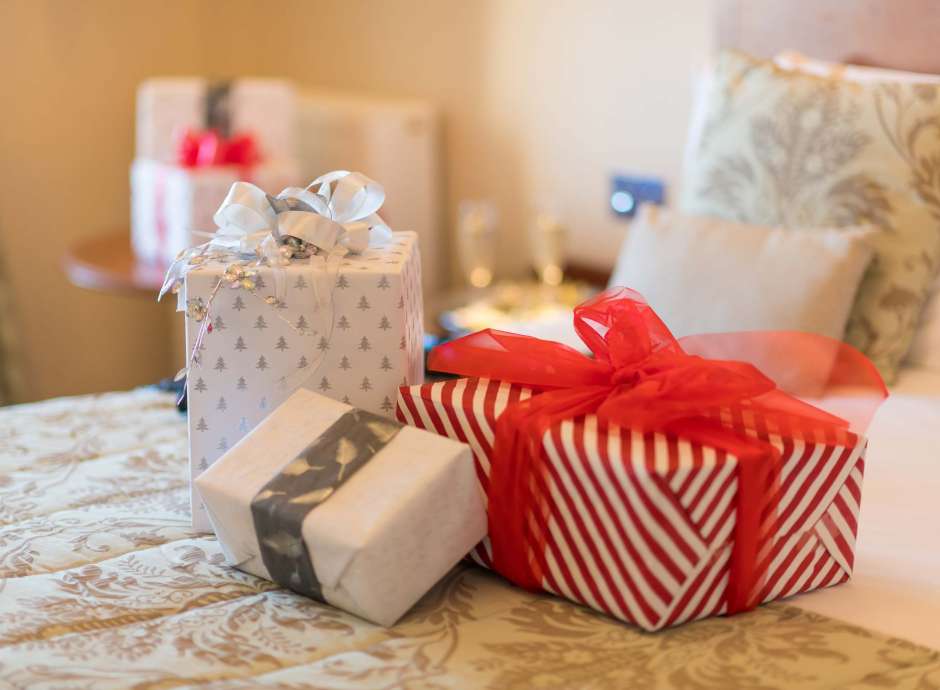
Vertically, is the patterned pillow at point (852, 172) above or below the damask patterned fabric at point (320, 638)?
above

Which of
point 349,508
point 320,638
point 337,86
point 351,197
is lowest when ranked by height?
point 320,638

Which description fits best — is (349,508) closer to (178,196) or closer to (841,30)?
(841,30)

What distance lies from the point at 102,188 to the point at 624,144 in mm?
1402

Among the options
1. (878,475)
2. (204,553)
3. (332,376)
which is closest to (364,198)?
(332,376)

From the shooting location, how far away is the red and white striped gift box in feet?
2.68

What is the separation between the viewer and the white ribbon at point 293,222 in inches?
39.0

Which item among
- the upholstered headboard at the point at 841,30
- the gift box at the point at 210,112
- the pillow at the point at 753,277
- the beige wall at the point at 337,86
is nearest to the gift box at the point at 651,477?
the pillow at the point at 753,277

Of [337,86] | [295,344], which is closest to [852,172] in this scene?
[295,344]

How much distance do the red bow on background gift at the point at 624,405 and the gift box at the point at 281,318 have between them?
82 millimetres

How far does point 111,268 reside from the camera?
7.24 feet

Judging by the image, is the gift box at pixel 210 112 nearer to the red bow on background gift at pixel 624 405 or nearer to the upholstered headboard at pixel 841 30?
the upholstered headboard at pixel 841 30

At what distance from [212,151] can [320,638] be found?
1.54 m

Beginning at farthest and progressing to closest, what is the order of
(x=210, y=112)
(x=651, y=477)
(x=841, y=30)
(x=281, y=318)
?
(x=210, y=112) → (x=841, y=30) → (x=281, y=318) → (x=651, y=477)

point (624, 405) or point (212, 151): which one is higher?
point (212, 151)
